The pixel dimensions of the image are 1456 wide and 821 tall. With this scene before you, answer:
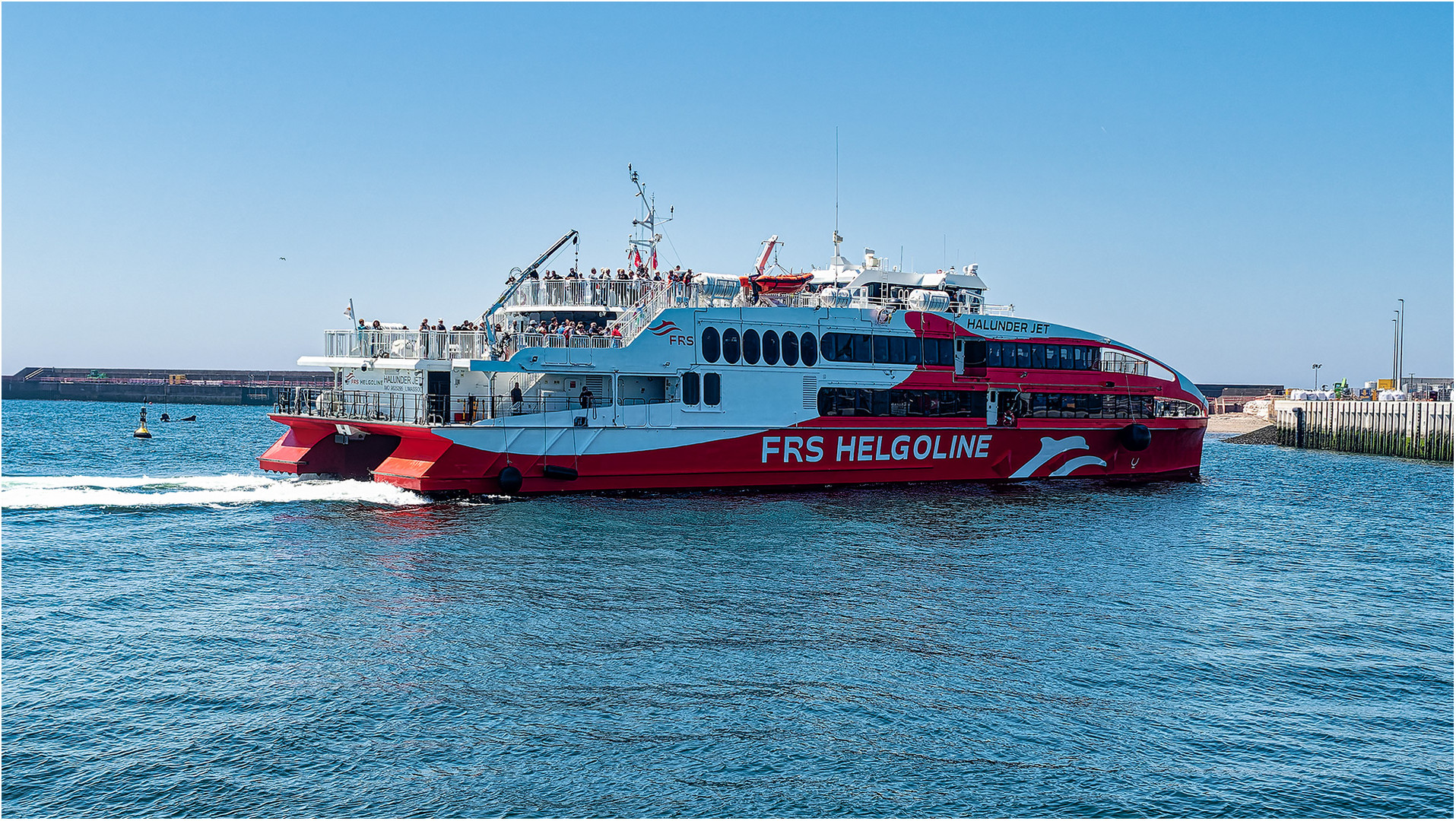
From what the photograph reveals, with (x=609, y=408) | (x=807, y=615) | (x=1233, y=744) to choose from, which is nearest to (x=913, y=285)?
(x=609, y=408)

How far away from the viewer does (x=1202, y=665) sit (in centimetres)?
1355

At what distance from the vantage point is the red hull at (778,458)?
2534 cm

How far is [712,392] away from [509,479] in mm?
6275

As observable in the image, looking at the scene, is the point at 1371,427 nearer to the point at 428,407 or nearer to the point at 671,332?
the point at 671,332

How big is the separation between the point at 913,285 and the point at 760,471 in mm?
10205

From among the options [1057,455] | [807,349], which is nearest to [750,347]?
[807,349]

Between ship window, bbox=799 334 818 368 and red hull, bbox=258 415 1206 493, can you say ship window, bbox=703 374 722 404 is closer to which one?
red hull, bbox=258 415 1206 493

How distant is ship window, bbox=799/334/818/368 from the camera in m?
29.3

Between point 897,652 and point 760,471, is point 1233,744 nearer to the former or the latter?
point 897,652

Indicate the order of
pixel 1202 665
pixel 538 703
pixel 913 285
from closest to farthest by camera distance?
pixel 538 703
pixel 1202 665
pixel 913 285

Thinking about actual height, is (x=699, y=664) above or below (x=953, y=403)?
below

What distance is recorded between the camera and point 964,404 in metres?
32.4

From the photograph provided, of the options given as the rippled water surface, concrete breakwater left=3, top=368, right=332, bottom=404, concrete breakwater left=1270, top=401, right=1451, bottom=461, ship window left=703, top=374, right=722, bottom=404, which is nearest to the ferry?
ship window left=703, top=374, right=722, bottom=404

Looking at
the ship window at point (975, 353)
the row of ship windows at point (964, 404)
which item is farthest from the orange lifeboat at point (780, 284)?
the ship window at point (975, 353)
